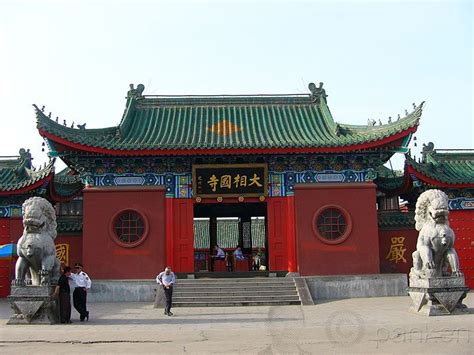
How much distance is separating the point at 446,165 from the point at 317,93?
5389 millimetres

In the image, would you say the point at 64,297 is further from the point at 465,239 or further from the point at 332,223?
the point at 465,239

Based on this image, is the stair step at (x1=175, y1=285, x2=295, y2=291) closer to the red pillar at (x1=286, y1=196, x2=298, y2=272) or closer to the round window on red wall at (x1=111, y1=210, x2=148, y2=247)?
the red pillar at (x1=286, y1=196, x2=298, y2=272)

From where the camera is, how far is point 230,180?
1758 cm

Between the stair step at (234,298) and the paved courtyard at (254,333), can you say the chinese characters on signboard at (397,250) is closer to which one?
the stair step at (234,298)

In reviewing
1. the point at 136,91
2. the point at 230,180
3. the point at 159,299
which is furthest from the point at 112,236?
the point at 136,91

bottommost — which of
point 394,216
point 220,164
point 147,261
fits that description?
point 147,261

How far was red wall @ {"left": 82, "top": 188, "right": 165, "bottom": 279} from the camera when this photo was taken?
Result: 672 inches

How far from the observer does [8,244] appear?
1727 cm

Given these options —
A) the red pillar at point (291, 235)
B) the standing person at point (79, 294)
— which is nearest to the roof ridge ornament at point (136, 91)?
the red pillar at point (291, 235)

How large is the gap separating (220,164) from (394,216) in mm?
6392

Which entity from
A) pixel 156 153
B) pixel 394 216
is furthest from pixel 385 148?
pixel 156 153

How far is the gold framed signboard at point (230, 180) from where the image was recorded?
17516 millimetres

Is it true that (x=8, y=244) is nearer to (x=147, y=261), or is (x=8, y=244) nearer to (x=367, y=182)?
(x=147, y=261)

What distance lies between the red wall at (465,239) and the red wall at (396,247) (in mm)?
1402
